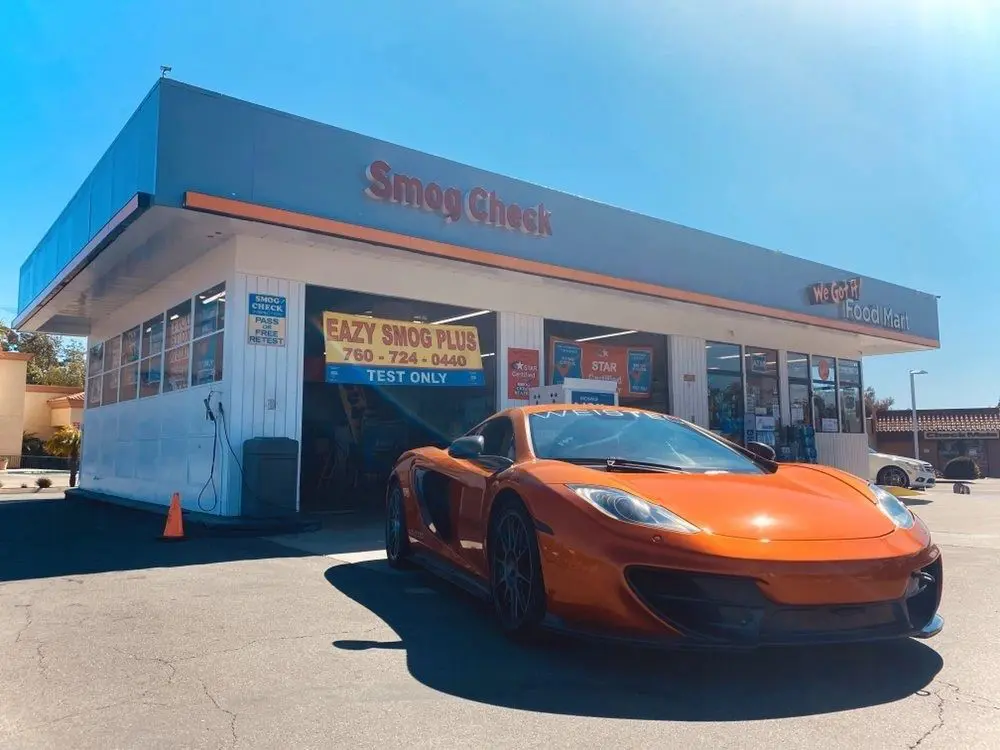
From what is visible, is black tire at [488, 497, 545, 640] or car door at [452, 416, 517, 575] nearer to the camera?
black tire at [488, 497, 545, 640]

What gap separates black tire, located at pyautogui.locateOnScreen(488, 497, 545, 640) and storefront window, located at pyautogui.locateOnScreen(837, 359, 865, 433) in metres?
Answer: 19.3

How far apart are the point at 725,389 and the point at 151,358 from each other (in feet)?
40.6

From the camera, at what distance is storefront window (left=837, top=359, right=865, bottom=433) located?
2162cm

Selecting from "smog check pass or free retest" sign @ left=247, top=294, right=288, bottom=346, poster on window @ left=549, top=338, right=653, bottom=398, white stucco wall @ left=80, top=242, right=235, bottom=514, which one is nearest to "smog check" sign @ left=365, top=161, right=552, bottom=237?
"smog check pass or free retest" sign @ left=247, top=294, right=288, bottom=346

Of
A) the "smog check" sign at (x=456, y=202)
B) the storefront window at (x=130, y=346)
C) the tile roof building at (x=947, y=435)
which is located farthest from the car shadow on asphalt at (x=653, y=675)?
the tile roof building at (x=947, y=435)

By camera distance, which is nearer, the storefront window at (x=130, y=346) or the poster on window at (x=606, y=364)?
the poster on window at (x=606, y=364)

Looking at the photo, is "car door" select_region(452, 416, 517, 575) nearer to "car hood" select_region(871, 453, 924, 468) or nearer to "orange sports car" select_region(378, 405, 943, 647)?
"orange sports car" select_region(378, 405, 943, 647)

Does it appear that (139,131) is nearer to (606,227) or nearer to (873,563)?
(606,227)

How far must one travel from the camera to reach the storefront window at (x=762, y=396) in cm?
1875

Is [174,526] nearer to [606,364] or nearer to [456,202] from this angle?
[456,202]

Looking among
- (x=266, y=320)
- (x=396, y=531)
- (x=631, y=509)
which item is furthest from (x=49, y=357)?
(x=631, y=509)

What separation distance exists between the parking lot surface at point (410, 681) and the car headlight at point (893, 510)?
26.8 inches

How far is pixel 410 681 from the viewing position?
3.66 metres

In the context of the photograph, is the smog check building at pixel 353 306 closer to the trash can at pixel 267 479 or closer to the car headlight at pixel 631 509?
the trash can at pixel 267 479
